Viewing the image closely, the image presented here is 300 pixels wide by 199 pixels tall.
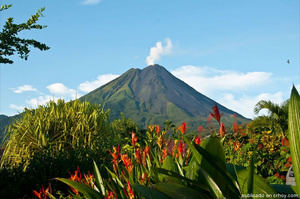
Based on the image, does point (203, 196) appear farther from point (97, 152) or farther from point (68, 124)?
point (68, 124)

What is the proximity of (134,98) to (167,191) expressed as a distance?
622 ft

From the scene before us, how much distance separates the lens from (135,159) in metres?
2.77

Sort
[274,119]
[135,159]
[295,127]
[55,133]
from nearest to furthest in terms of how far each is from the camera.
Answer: [295,127] → [135,159] → [55,133] → [274,119]

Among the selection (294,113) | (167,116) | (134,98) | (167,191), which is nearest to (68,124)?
(167,191)

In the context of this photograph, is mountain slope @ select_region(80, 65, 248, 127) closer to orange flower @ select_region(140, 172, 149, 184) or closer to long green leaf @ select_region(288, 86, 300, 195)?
orange flower @ select_region(140, 172, 149, 184)

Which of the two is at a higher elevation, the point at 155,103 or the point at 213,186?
the point at 155,103

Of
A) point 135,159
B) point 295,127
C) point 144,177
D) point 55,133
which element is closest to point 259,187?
point 295,127

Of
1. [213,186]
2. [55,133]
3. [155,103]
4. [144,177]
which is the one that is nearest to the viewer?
[213,186]

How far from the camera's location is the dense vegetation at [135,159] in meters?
1.36

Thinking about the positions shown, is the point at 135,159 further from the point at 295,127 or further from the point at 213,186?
the point at 295,127

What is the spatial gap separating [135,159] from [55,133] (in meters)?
5.16

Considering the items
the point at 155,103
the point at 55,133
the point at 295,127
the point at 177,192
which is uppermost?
the point at 155,103

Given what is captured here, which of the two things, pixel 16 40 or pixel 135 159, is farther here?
pixel 16 40

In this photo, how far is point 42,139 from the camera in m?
6.96
